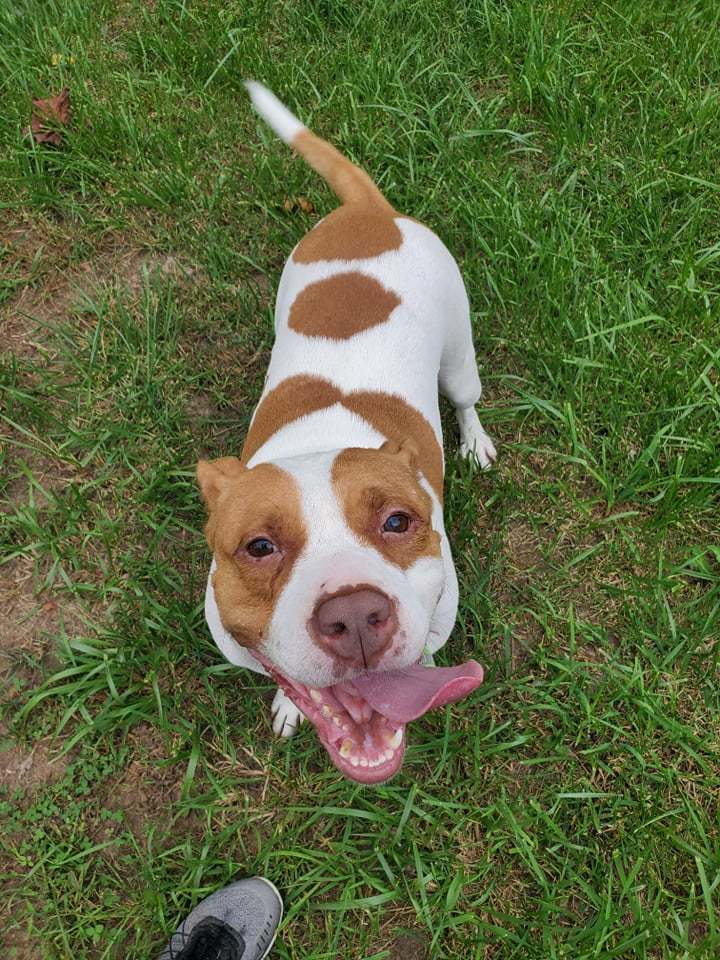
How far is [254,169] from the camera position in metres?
4.66

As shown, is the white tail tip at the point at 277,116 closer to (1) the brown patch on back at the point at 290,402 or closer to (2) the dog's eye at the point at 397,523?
(1) the brown patch on back at the point at 290,402

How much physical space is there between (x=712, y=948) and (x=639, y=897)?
0.97ft

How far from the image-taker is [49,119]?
4.64 metres

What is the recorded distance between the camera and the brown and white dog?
215cm

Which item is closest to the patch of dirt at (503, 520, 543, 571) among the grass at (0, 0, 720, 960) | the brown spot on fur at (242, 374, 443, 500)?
the grass at (0, 0, 720, 960)

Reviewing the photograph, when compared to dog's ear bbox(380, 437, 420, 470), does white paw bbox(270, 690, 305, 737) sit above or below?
below

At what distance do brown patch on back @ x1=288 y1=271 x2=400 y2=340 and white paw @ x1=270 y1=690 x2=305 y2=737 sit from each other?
159cm

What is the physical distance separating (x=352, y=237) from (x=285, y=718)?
211cm

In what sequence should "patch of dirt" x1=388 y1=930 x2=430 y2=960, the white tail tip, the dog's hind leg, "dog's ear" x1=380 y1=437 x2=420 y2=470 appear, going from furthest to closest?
the white tail tip
the dog's hind leg
"patch of dirt" x1=388 y1=930 x2=430 y2=960
"dog's ear" x1=380 y1=437 x2=420 y2=470

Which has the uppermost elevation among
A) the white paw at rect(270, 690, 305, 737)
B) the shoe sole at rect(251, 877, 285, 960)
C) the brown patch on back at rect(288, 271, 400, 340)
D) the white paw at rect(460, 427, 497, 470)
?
the brown patch on back at rect(288, 271, 400, 340)

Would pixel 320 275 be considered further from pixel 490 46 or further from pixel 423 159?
pixel 490 46

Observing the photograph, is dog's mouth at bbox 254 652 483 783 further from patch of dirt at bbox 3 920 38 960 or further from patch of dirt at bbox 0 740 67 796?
patch of dirt at bbox 3 920 38 960

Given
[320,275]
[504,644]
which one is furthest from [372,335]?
[504,644]

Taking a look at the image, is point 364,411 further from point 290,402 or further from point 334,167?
point 334,167
